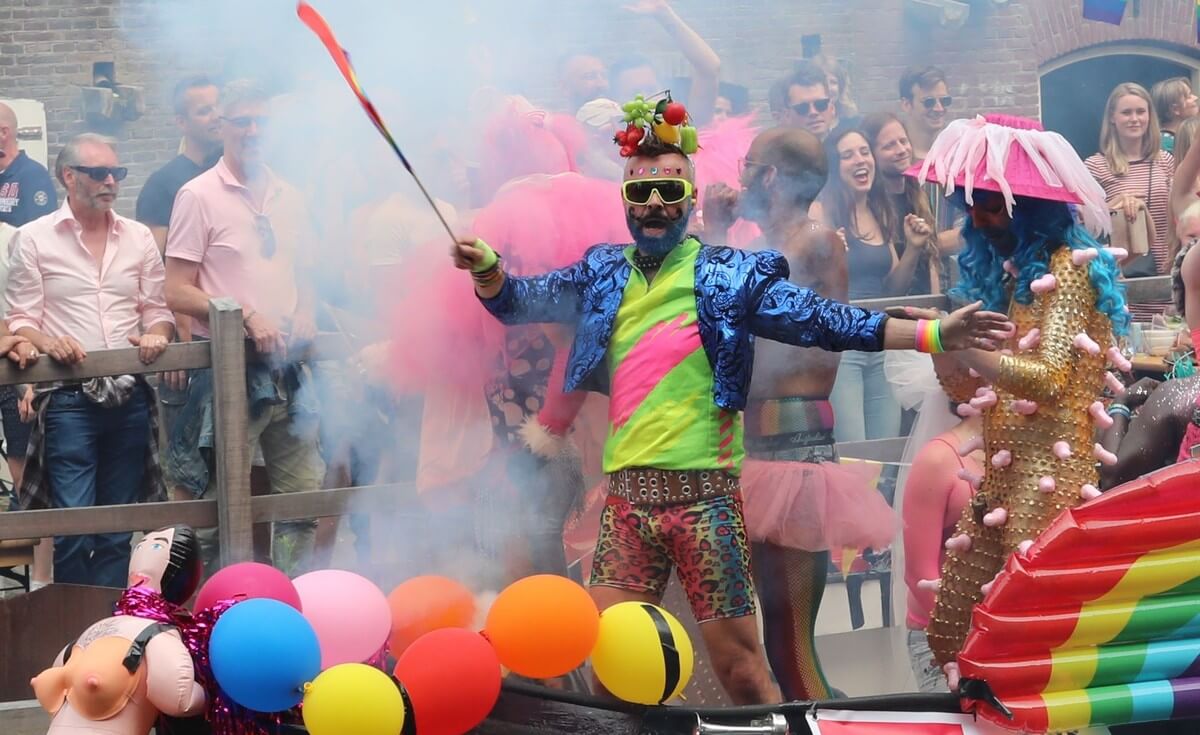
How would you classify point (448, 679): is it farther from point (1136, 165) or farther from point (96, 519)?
point (1136, 165)

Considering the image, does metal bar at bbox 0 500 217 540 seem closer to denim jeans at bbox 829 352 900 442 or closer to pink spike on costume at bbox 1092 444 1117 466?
denim jeans at bbox 829 352 900 442

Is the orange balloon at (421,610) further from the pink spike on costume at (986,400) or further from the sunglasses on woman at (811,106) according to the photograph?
the sunglasses on woman at (811,106)

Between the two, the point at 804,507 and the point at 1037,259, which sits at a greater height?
the point at 1037,259

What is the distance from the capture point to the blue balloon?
11.0 feet

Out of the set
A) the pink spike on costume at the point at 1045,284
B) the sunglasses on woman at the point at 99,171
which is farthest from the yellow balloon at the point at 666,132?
the sunglasses on woman at the point at 99,171

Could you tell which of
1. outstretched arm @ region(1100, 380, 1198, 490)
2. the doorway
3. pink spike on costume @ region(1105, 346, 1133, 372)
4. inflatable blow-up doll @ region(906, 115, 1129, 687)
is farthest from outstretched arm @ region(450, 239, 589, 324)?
the doorway

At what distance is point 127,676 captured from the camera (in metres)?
3.41

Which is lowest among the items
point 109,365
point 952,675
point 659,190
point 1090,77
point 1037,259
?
point 952,675

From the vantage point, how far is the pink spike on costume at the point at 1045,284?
3920 mm

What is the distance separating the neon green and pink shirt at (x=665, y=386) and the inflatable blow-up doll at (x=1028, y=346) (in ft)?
2.16

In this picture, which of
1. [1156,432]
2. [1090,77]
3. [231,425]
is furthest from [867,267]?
[1090,77]

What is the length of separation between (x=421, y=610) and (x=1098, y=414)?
1.80m

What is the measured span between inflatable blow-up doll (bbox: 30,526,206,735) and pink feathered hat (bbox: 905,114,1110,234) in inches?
88.9

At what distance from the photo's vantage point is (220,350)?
4.74 m
